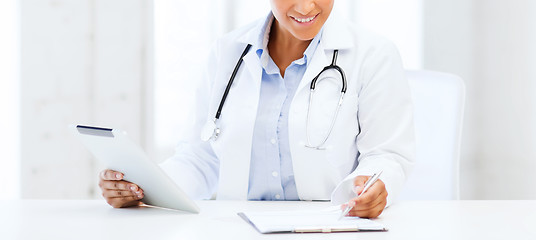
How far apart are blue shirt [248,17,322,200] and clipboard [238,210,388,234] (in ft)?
1.24

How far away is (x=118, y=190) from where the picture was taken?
48.7 inches

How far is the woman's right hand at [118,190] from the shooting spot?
122 centimetres

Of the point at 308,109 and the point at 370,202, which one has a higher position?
the point at 308,109

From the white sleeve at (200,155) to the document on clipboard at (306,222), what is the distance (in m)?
0.48

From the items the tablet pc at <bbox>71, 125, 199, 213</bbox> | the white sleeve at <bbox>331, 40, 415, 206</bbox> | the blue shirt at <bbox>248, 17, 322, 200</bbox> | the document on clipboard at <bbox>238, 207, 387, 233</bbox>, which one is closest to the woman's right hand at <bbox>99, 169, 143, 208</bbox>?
the tablet pc at <bbox>71, 125, 199, 213</bbox>

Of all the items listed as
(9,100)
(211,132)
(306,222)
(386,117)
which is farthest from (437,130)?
(9,100)

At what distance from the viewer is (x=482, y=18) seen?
10.1ft

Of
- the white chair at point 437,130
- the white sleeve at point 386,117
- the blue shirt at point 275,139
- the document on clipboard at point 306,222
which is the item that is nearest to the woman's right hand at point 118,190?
the document on clipboard at point 306,222

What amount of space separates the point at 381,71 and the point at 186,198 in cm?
60

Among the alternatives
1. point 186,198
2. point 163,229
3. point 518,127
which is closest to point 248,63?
point 186,198

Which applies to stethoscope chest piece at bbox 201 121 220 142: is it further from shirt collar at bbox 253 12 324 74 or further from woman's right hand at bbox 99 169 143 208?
woman's right hand at bbox 99 169 143 208

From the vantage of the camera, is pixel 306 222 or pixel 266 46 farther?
pixel 266 46

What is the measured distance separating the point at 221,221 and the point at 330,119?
47cm

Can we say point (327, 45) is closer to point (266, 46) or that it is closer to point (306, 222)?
point (266, 46)
